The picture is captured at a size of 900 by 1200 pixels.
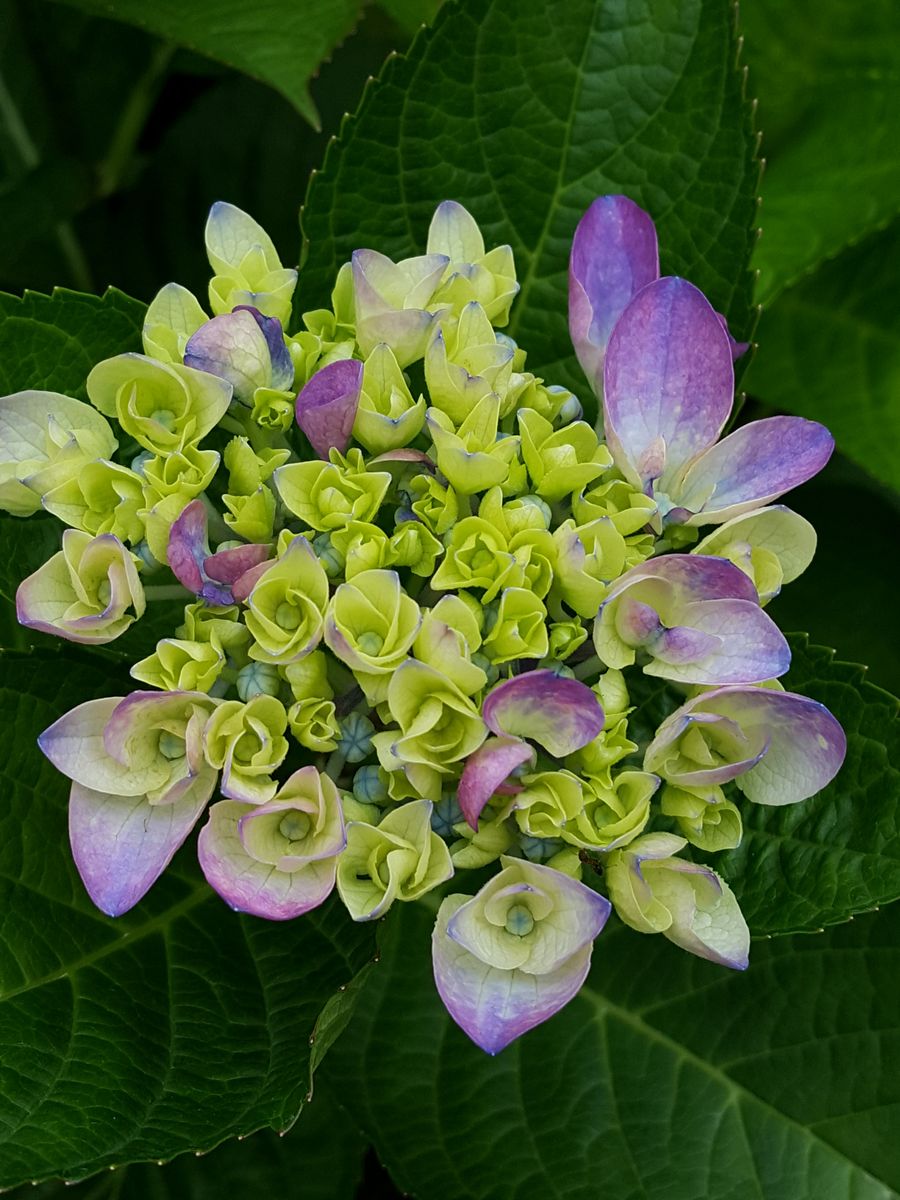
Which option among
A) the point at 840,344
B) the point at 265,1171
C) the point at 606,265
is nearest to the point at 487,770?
the point at 606,265

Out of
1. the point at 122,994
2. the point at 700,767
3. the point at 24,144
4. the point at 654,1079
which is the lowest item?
the point at 654,1079

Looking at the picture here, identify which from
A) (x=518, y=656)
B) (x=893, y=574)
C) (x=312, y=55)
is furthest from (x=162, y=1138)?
(x=893, y=574)

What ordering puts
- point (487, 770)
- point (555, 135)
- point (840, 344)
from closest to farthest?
point (487, 770)
point (555, 135)
point (840, 344)

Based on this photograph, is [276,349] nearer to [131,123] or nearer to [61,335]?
[61,335]

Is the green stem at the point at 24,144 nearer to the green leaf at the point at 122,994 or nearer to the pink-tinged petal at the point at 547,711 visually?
the green leaf at the point at 122,994

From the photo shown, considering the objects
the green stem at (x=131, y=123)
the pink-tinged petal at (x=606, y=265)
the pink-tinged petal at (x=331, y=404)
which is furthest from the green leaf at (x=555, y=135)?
the green stem at (x=131, y=123)

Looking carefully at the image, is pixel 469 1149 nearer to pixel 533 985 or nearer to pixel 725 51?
pixel 533 985

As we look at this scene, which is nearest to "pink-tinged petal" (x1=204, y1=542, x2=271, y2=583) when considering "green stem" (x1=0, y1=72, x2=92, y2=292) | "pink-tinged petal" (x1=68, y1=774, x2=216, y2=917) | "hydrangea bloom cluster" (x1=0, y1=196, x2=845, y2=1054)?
"hydrangea bloom cluster" (x1=0, y1=196, x2=845, y2=1054)
